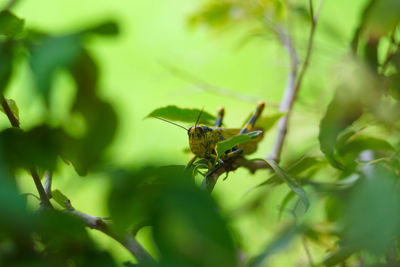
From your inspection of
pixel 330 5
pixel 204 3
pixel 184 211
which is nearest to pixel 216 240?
pixel 184 211

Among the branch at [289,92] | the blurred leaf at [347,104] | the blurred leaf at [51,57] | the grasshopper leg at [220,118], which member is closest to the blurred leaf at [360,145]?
the blurred leaf at [347,104]

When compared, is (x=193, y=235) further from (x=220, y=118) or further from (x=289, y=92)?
(x=289, y=92)

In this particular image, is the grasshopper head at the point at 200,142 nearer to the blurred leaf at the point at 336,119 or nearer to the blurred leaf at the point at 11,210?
the blurred leaf at the point at 336,119

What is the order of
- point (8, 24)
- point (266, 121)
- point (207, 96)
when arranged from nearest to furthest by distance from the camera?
point (8, 24) → point (266, 121) → point (207, 96)

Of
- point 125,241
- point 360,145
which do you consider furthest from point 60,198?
point 360,145

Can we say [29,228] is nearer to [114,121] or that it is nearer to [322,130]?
[114,121]
